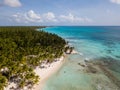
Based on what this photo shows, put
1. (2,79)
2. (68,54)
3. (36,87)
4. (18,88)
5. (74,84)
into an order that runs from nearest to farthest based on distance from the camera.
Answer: (2,79), (18,88), (36,87), (74,84), (68,54)

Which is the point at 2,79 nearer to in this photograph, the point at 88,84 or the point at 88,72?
the point at 88,84

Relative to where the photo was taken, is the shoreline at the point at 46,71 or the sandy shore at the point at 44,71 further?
the shoreline at the point at 46,71

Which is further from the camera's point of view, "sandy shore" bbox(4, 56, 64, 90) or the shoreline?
the shoreline

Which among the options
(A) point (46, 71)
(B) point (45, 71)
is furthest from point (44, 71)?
(A) point (46, 71)

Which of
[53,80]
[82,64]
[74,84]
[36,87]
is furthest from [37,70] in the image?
[82,64]

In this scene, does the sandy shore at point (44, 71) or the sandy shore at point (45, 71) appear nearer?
the sandy shore at point (44, 71)

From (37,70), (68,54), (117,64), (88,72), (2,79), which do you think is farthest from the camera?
(68,54)
